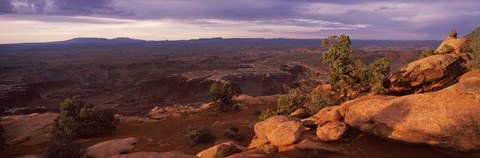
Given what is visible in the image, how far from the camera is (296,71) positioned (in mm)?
105875

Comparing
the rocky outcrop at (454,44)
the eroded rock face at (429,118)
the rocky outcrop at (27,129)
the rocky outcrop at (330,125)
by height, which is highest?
the rocky outcrop at (454,44)

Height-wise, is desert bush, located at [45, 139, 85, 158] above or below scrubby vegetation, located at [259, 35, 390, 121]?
below

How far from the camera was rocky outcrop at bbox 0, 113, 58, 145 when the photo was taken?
29.5 metres

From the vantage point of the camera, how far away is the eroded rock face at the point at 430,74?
20.4 metres

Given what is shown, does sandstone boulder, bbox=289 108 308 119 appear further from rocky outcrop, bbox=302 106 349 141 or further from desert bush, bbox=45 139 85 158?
desert bush, bbox=45 139 85 158

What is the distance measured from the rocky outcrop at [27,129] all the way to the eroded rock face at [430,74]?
2911 centimetres

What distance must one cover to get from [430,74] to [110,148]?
823 inches

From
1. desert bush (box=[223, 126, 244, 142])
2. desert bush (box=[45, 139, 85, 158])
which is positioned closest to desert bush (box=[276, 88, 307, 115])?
desert bush (box=[223, 126, 244, 142])

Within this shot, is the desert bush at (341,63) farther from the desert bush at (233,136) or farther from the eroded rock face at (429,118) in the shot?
the desert bush at (233,136)

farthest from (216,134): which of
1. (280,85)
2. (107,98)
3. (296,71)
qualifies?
(296,71)

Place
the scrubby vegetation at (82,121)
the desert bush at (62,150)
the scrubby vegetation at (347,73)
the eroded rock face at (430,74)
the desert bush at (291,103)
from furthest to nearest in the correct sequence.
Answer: the scrubby vegetation at (82,121) < the desert bush at (291,103) < the scrubby vegetation at (347,73) < the eroded rock face at (430,74) < the desert bush at (62,150)

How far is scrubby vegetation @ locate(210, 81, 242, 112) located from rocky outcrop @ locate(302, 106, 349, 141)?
64.8ft

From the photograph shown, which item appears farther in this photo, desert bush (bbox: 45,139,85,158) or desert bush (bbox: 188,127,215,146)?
desert bush (bbox: 188,127,215,146)

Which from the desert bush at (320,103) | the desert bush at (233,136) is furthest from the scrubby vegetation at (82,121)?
the desert bush at (320,103)
